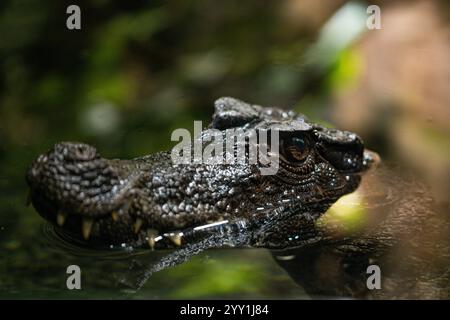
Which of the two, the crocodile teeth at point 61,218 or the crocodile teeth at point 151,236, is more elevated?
the crocodile teeth at point 61,218

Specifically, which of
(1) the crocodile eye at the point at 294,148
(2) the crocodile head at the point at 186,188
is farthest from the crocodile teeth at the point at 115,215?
(1) the crocodile eye at the point at 294,148

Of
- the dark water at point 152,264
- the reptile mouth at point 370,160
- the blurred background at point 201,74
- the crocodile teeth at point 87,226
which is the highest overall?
the blurred background at point 201,74

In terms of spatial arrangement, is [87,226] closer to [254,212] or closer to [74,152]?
[74,152]

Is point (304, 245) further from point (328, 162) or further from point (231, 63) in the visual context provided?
point (231, 63)

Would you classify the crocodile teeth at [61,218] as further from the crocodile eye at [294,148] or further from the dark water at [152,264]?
the crocodile eye at [294,148]

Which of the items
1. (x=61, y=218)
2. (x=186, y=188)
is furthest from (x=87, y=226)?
(x=186, y=188)

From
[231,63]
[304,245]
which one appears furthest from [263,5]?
[304,245]

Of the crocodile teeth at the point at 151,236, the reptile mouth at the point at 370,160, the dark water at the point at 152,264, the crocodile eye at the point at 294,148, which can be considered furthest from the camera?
the reptile mouth at the point at 370,160

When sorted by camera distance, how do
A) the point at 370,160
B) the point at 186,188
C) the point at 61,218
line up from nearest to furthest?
Result: the point at 61,218, the point at 186,188, the point at 370,160
